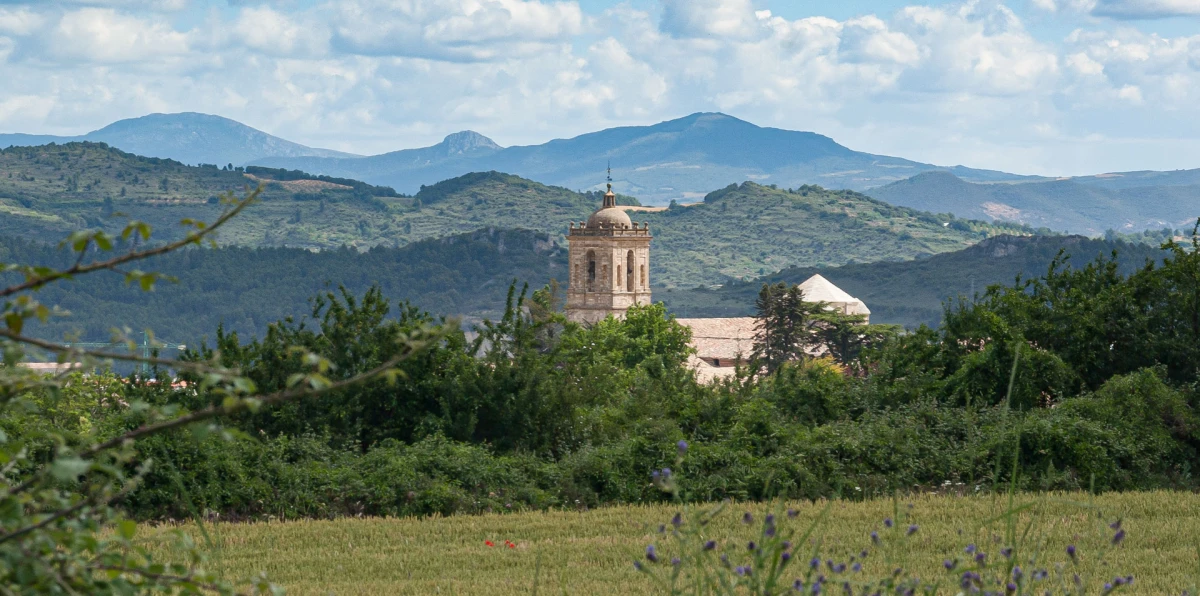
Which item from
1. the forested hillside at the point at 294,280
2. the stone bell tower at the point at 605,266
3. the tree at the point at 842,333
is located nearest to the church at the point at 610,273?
the stone bell tower at the point at 605,266

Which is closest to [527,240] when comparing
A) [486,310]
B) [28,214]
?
[486,310]

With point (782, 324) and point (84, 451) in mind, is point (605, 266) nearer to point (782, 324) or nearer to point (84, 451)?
point (782, 324)

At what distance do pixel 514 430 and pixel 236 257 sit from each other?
17034 centimetres

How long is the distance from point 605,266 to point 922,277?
98081 millimetres

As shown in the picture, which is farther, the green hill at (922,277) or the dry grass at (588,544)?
the green hill at (922,277)

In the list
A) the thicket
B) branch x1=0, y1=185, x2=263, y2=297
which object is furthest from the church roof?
branch x1=0, y1=185, x2=263, y2=297

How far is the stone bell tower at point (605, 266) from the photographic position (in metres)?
71.7

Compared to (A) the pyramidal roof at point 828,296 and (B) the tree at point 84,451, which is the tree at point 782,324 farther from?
(B) the tree at point 84,451

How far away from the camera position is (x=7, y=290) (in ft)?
12.0

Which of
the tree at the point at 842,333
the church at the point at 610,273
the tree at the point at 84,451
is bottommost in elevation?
the tree at the point at 842,333

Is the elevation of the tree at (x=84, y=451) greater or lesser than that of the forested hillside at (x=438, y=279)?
greater

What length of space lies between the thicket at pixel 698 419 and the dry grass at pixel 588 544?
0.55m

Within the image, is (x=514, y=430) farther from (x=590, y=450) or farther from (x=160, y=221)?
(x=160, y=221)

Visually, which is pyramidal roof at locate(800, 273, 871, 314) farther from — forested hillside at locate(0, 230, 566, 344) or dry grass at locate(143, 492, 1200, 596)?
forested hillside at locate(0, 230, 566, 344)
